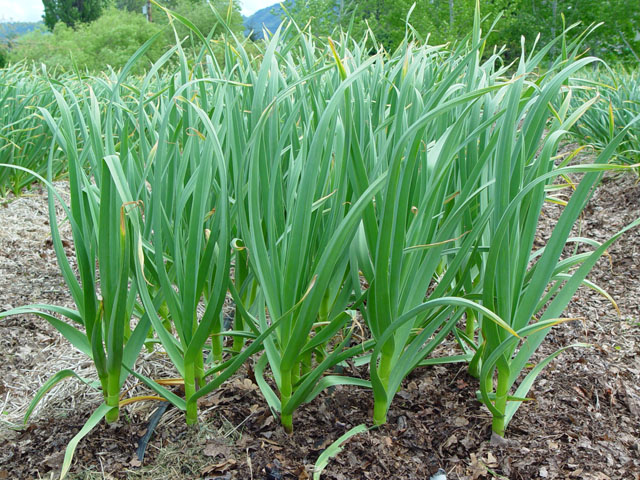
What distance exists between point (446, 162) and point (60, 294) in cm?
187

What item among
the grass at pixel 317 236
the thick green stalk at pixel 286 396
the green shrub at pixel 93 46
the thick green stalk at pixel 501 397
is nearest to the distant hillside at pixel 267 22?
the grass at pixel 317 236

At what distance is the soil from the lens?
1.22 metres

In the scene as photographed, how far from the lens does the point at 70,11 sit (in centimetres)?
2558

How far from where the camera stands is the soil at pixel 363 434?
4.00ft

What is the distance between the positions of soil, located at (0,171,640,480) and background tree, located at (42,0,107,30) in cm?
2817

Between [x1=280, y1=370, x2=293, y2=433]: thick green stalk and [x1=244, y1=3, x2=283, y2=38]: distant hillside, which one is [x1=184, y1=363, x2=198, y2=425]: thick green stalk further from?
[x1=244, y1=3, x2=283, y2=38]: distant hillside

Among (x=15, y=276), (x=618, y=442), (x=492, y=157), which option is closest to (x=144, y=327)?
(x=492, y=157)

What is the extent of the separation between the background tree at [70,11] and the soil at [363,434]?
92.4ft

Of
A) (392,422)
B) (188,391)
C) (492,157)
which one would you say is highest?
(492,157)

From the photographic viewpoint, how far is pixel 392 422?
4.42 ft

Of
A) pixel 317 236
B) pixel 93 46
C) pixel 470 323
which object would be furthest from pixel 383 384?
pixel 93 46

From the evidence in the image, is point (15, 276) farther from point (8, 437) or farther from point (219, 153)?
point (219, 153)

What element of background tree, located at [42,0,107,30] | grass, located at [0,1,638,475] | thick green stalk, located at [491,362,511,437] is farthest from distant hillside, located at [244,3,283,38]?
background tree, located at [42,0,107,30]

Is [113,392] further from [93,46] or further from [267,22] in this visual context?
[93,46]
